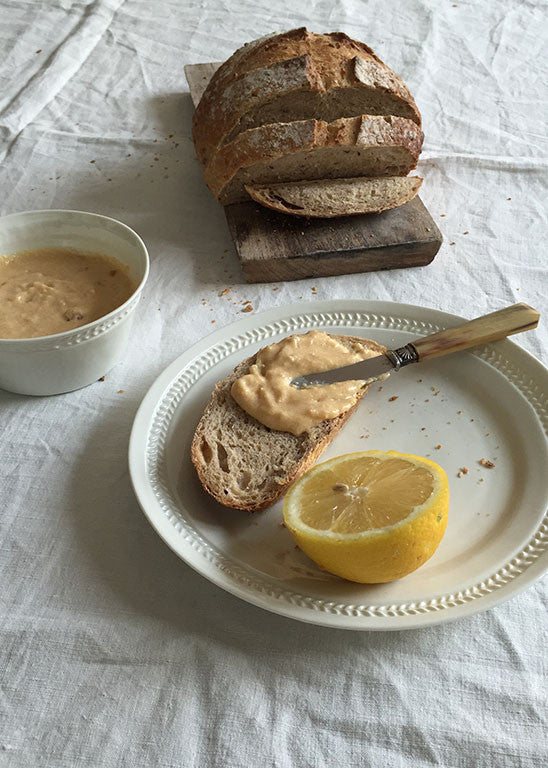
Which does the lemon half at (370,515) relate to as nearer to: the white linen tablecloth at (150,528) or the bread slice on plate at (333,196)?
the white linen tablecloth at (150,528)

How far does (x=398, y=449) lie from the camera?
153cm

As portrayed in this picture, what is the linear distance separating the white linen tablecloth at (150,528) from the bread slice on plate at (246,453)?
0.57ft

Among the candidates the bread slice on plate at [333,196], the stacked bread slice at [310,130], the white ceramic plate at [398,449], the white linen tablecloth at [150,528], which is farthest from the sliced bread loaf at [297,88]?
the white ceramic plate at [398,449]

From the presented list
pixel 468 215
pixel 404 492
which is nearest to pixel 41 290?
pixel 404 492

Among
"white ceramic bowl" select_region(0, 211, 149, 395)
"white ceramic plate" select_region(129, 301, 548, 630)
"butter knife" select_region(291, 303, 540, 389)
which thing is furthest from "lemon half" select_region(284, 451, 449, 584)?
"white ceramic bowl" select_region(0, 211, 149, 395)

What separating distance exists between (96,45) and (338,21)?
1.04m

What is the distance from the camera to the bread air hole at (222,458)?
1.46 m

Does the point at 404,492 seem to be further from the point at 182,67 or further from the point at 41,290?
the point at 182,67

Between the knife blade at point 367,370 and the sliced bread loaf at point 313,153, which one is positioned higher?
the sliced bread loaf at point 313,153

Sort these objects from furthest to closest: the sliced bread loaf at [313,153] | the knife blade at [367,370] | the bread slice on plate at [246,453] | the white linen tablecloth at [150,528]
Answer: the sliced bread loaf at [313,153], the knife blade at [367,370], the bread slice on plate at [246,453], the white linen tablecloth at [150,528]

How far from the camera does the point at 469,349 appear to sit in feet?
5.57

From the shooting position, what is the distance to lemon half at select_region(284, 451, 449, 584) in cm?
116

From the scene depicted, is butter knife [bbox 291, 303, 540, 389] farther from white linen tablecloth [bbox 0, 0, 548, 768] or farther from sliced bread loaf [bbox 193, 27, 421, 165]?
sliced bread loaf [bbox 193, 27, 421, 165]

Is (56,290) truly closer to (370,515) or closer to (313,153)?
(313,153)
